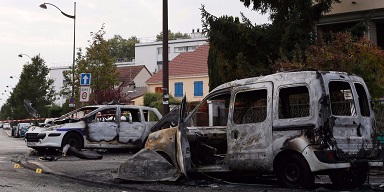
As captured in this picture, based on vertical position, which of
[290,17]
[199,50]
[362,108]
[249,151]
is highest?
[199,50]

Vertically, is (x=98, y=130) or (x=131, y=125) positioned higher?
(x=131, y=125)

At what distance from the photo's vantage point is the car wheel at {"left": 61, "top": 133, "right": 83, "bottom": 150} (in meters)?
16.4

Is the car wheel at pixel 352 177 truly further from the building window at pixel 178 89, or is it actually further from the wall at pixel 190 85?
the building window at pixel 178 89

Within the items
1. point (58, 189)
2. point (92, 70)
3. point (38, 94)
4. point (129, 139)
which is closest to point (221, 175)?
point (58, 189)

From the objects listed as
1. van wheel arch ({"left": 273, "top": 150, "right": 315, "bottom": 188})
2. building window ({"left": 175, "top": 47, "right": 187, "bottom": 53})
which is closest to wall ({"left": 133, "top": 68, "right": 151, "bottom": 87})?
building window ({"left": 175, "top": 47, "right": 187, "bottom": 53})

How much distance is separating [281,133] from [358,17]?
1315cm

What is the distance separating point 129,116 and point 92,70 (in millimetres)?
20588

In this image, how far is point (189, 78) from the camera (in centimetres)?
4934

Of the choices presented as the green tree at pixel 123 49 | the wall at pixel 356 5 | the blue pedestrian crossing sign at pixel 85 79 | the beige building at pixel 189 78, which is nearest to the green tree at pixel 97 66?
the beige building at pixel 189 78

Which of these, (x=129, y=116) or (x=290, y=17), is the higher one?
(x=290, y=17)

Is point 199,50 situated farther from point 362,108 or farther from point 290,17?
point 362,108

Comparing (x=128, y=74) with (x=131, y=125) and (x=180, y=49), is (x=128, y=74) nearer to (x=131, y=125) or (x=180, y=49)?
(x=180, y=49)

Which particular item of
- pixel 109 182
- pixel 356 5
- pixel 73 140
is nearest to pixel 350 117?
pixel 109 182

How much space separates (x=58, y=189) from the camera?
8570mm
